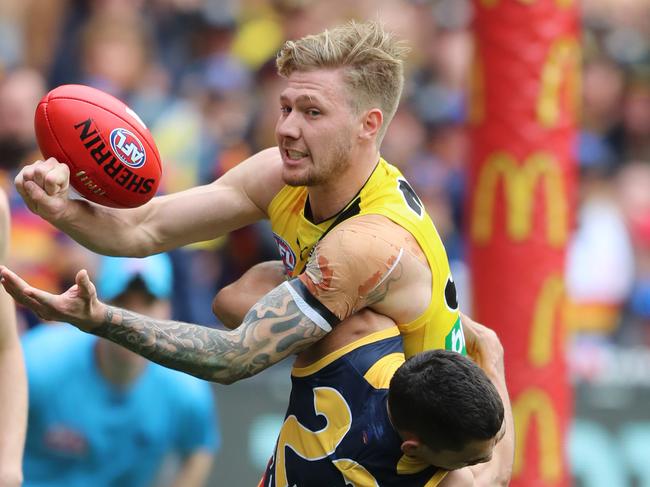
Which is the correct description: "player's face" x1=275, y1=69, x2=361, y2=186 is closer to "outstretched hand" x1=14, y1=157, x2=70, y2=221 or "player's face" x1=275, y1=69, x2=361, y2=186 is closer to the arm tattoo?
the arm tattoo

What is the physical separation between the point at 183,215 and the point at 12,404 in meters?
1.09

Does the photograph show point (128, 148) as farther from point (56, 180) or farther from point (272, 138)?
point (272, 138)

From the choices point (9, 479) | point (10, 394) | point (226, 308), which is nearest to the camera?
point (226, 308)

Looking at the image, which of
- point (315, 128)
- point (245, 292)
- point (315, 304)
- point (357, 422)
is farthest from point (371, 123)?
point (357, 422)

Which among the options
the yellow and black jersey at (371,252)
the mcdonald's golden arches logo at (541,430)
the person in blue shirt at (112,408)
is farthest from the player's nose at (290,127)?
the mcdonald's golden arches logo at (541,430)

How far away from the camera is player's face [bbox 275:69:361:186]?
4.24m

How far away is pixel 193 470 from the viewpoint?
6.81 metres

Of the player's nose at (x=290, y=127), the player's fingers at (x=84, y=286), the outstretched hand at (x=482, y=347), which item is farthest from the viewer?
the outstretched hand at (x=482, y=347)

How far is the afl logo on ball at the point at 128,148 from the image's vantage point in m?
4.33

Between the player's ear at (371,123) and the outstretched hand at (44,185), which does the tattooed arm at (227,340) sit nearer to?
the outstretched hand at (44,185)

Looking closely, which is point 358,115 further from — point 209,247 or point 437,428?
point 209,247

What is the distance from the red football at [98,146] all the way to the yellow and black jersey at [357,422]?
83 cm

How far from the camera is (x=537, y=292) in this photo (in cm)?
709

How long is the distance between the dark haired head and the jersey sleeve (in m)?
0.27
